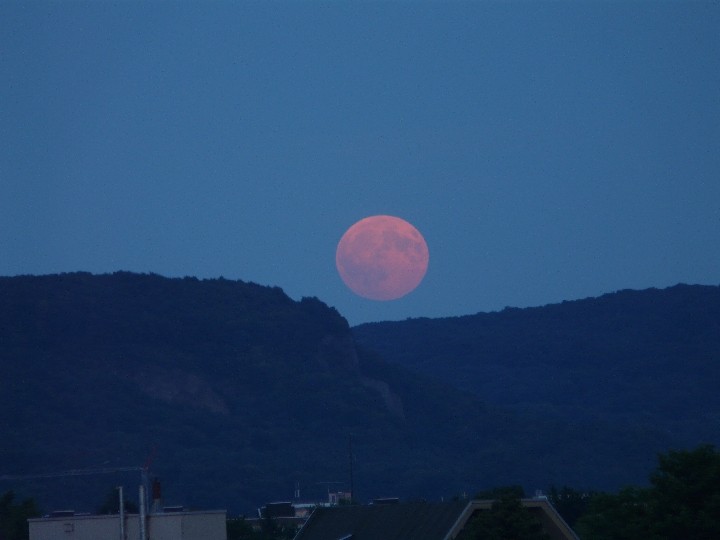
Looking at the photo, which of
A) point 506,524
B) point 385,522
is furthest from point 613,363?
point 506,524

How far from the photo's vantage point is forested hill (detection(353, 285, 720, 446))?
157m

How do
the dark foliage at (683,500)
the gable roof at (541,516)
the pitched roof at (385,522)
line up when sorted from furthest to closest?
the pitched roof at (385,522) → the gable roof at (541,516) → the dark foliage at (683,500)

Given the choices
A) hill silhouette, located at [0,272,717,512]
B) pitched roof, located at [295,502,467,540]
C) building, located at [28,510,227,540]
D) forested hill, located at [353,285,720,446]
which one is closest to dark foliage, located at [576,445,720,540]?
pitched roof, located at [295,502,467,540]

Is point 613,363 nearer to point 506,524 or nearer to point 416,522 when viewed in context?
point 416,522

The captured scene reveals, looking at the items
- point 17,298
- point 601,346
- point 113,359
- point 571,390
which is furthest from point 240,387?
point 601,346

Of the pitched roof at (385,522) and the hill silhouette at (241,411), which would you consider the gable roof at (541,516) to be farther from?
the hill silhouette at (241,411)

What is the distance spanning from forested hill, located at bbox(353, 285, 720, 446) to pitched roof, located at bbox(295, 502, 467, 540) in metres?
103

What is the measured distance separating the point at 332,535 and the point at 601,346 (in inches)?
5754

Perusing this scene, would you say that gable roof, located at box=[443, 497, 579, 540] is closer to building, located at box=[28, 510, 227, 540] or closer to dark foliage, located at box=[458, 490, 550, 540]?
dark foliage, located at box=[458, 490, 550, 540]

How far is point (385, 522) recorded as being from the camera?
39844mm

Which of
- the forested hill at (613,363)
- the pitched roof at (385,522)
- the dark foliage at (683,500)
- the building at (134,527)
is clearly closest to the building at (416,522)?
the pitched roof at (385,522)

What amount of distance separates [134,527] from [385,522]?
7.53 meters

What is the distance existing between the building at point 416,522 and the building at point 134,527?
475 cm

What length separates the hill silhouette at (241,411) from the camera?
110812mm
